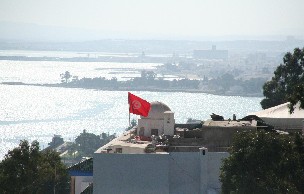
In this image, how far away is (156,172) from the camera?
2661cm

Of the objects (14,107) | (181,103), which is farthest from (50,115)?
(181,103)

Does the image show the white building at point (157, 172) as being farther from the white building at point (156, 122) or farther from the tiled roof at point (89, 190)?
the white building at point (156, 122)

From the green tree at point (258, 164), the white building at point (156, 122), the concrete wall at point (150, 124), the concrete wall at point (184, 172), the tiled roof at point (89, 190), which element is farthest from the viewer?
the concrete wall at point (150, 124)

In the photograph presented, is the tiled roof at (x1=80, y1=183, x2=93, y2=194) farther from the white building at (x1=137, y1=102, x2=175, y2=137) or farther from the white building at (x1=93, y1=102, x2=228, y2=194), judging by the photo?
the white building at (x1=137, y1=102, x2=175, y2=137)

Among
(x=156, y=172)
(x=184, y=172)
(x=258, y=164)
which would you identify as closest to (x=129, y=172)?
(x=156, y=172)

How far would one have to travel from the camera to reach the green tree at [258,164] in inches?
976

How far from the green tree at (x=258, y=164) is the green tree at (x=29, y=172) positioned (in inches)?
245

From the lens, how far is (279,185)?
80.3ft

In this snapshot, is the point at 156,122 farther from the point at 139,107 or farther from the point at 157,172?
the point at 157,172

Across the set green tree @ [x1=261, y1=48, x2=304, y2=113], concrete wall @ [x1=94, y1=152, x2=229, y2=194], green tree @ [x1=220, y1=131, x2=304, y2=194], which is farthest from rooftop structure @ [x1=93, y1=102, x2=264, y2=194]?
green tree @ [x1=261, y1=48, x2=304, y2=113]

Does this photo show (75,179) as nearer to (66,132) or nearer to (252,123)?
(252,123)

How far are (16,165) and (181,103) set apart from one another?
6527 inches

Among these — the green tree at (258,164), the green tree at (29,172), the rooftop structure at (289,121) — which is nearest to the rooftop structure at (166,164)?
the green tree at (258,164)

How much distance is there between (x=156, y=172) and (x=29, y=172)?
4.18 meters
